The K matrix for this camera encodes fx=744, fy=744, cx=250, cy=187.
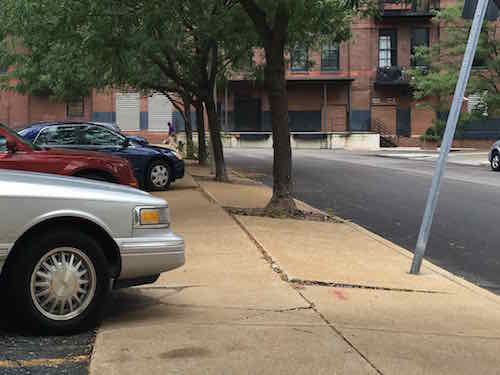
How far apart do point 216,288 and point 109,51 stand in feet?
36.1

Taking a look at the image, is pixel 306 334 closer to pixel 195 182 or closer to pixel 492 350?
pixel 492 350

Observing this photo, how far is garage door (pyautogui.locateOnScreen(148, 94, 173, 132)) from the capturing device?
2141 inches

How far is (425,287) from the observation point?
7934 millimetres

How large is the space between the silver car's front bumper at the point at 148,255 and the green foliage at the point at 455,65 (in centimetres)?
3188

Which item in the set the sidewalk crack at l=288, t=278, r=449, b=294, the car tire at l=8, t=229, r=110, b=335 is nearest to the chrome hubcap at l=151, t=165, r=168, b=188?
the sidewalk crack at l=288, t=278, r=449, b=294

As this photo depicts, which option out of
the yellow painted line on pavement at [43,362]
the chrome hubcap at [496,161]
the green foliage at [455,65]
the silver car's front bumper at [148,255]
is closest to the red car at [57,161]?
the silver car's front bumper at [148,255]

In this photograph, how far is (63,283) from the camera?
17.1 feet

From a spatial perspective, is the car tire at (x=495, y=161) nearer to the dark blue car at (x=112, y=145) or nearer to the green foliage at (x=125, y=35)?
the green foliage at (x=125, y=35)

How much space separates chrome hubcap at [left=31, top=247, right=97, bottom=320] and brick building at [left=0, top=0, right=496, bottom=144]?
45524 mm

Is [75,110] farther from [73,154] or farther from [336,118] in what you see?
[73,154]

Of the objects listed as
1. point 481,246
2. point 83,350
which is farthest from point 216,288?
point 481,246

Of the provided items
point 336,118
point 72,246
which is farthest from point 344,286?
point 336,118

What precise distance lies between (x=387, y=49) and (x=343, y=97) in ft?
14.5

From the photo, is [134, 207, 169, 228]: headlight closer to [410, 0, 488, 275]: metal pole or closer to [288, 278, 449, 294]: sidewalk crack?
[288, 278, 449, 294]: sidewalk crack
